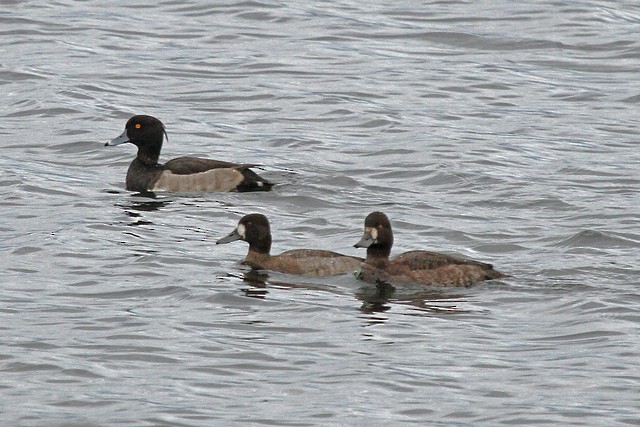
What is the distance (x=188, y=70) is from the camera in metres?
22.9

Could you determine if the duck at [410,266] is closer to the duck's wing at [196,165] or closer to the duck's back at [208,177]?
the duck's back at [208,177]

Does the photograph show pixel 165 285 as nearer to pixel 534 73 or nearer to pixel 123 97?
pixel 123 97

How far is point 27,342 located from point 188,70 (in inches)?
491

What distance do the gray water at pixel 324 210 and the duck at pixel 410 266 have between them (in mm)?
175

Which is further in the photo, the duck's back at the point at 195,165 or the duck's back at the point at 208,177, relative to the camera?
the duck's back at the point at 195,165

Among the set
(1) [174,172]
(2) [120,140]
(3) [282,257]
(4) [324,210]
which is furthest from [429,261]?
(2) [120,140]

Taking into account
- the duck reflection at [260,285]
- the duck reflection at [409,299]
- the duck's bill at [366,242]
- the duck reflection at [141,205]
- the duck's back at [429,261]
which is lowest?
the duck reflection at [141,205]

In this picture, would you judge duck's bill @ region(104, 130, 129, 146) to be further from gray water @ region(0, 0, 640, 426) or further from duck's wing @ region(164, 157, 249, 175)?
duck's wing @ region(164, 157, 249, 175)

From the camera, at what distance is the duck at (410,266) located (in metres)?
12.5

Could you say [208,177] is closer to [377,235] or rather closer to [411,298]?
[377,235]

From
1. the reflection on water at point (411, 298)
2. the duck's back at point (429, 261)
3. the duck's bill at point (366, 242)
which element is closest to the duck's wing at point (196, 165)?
the duck's bill at point (366, 242)

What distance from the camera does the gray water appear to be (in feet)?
32.8

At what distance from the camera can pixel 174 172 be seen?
54.5 feet

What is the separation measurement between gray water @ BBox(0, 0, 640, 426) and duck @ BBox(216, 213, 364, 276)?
164 mm
